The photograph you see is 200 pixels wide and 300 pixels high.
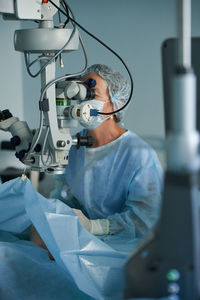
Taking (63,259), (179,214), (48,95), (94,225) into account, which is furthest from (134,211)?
(179,214)

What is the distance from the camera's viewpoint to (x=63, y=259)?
1.30m

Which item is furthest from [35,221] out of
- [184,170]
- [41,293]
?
[184,170]

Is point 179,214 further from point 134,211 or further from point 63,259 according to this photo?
point 134,211

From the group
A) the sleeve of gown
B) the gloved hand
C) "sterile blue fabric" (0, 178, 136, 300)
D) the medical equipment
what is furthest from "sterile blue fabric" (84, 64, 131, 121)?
the medical equipment

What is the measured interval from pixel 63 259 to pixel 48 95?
0.50 meters

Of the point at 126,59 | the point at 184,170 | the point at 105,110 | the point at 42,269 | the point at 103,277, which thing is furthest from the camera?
the point at 126,59

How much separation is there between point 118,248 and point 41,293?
293 mm

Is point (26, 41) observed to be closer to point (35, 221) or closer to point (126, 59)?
point (35, 221)

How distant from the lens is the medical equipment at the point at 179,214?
63 cm

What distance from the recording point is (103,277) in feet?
4.26

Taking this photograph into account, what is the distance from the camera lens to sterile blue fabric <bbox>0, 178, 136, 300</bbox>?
129cm

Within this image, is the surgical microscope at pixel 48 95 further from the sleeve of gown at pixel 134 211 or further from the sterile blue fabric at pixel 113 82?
the sterile blue fabric at pixel 113 82

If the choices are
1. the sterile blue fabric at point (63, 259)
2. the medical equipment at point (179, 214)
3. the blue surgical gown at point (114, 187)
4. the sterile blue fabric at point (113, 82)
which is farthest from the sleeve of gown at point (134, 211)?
the medical equipment at point (179, 214)

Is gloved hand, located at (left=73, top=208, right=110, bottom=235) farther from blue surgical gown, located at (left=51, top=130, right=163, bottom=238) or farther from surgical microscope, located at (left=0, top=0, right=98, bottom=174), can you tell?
surgical microscope, located at (left=0, top=0, right=98, bottom=174)
